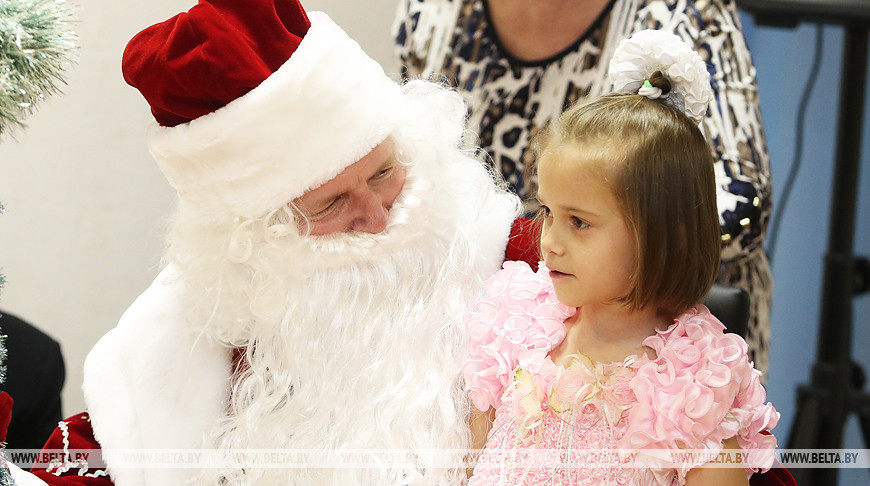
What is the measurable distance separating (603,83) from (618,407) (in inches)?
41.5

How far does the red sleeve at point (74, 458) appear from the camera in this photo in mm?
1370

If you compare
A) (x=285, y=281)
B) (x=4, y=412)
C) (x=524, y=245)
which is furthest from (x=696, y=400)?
(x=4, y=412)

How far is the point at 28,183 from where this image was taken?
7.93ft

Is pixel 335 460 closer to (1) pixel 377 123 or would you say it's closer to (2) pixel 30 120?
(1) pixel 377 123

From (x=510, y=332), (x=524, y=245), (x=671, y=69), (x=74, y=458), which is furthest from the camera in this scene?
(x=524, y=245)

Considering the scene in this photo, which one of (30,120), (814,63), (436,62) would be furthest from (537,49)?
(30,120)

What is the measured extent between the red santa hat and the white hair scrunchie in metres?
0.43

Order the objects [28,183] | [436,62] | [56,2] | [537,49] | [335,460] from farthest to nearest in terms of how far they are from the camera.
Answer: [28,183]
[436,62]
[537,49]
[335,460]
[56,2]

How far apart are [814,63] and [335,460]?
5.49 feet

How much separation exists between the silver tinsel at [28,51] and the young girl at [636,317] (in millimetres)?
637

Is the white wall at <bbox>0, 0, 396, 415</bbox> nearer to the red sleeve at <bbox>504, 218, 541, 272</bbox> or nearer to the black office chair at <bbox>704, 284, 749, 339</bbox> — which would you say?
the red sleeve at <bbox>504, 218, 541, 272</bbox>

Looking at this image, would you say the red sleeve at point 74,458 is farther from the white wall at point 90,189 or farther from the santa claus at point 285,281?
the white wall at point 90,189

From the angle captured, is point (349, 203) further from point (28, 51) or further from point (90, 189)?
point (90, 189)

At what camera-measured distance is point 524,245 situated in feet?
5.08
